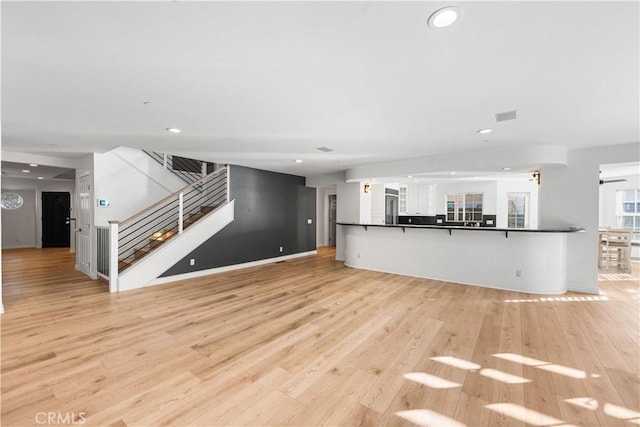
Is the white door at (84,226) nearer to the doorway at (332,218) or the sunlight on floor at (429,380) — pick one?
the sunlight on floor at (429,380)

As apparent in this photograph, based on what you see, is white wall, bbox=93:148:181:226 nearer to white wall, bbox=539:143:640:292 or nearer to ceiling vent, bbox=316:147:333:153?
ceiling vent, bbox=316:147:333:153

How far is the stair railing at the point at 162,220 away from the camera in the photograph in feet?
14.7

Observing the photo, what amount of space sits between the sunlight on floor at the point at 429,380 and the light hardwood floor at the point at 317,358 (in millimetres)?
14

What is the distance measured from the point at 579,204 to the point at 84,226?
31.9 ft

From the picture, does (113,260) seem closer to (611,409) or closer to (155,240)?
(155,240)

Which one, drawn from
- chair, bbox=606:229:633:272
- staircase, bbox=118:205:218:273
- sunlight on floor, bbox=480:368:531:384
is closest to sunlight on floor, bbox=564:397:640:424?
sunlight on floor, bbox=480:368:531:384

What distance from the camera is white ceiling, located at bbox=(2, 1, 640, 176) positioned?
4.92ft

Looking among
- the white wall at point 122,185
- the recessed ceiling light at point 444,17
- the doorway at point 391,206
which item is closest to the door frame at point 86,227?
the white wall at point 122,185

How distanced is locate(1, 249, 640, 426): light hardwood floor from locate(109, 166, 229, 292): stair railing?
0.92 metres

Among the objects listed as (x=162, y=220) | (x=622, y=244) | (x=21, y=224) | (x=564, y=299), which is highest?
(x=162, y=220)

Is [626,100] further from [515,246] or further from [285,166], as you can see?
[285,166]

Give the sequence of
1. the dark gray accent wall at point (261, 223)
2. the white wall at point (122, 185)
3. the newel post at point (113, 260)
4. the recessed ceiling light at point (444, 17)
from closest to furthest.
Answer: the recessed ceiling light at point (444, 17), the newel post at point (113, 260), the white wall at point (122, 185), the dark gray accent wall at point (261, 223)

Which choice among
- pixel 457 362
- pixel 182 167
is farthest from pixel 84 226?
pixel 457 362

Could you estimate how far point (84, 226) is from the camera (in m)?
5.64
